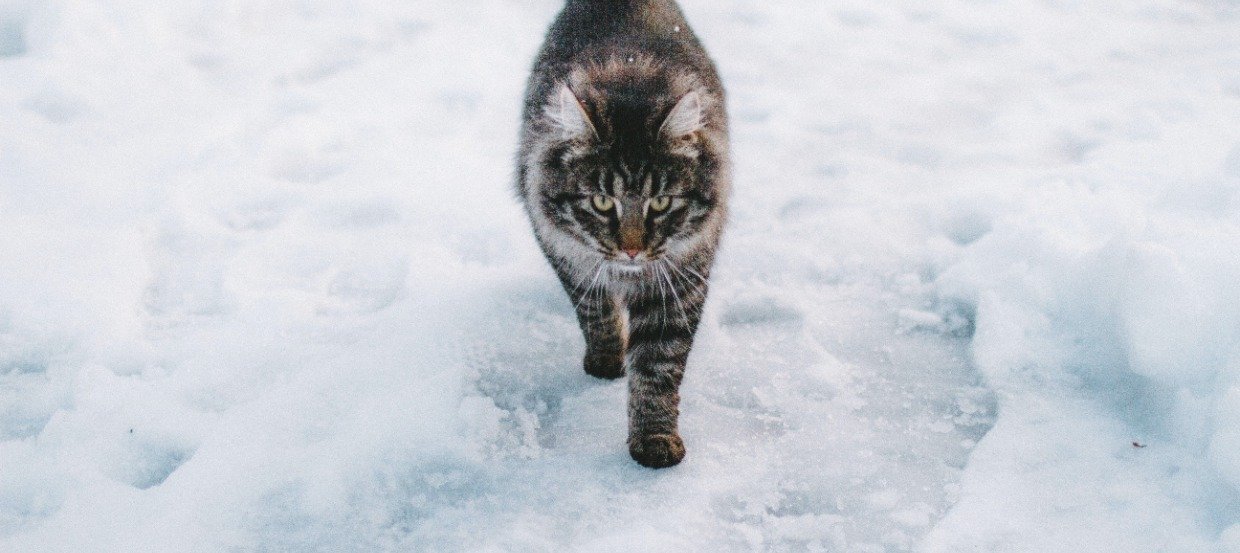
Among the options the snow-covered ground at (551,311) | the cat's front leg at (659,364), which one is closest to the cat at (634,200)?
the cat's front leg at (659,364)

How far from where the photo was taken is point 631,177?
223cm

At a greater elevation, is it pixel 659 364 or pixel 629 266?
pixel 629 266

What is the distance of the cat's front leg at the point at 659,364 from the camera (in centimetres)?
237

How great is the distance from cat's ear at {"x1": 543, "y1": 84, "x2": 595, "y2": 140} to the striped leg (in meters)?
0.50

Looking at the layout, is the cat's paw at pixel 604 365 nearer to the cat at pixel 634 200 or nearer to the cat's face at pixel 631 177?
the cat at pixel 634 200

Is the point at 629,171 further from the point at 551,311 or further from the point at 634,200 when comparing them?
the point at 551,311

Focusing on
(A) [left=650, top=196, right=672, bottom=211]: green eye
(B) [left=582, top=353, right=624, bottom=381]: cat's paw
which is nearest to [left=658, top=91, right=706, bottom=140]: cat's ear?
(A) [left=650, top=196, right=672, bottom=211]: green eye

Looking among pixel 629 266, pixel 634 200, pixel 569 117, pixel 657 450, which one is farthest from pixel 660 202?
pixel 657 450

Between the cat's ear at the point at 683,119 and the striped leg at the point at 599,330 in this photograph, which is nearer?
the cat's ear at the point at 683,119

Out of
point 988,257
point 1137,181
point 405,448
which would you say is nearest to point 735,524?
point 405,448

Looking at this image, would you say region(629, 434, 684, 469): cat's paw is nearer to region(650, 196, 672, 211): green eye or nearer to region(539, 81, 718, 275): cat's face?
region(539, 81, 718, 275): cat's face

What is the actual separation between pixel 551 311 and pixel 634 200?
87 cm

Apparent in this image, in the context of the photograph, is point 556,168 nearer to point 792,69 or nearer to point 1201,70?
point 792,69

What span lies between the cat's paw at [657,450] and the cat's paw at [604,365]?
1.26ft
